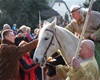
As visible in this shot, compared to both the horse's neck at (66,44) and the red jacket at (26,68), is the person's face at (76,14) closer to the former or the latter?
the horse's neck at (66,44)

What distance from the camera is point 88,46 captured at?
4.41 m

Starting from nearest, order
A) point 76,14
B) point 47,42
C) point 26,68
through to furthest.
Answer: point 47,42
point 76,14
point 26,68

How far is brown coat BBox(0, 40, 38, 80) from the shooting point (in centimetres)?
642

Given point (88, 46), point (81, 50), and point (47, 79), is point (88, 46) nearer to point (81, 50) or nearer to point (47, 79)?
point (81, 50)

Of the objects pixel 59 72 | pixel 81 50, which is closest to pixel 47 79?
pixel 59 72

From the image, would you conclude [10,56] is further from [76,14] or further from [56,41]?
[76,14]

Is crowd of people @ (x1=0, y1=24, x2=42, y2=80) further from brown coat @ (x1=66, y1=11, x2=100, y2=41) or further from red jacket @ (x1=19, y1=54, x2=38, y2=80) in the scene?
brown coat @ (x1=66, y1=11, x2=100, y2=41)

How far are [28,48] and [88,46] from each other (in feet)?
7.37

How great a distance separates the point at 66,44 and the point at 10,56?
1183 mm

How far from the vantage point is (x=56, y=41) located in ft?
19.4

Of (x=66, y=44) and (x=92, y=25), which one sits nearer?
(x=66, y=44)

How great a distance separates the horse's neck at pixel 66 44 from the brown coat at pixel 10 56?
2.38 feet

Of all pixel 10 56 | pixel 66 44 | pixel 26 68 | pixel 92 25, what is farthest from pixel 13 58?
pixel 92 25

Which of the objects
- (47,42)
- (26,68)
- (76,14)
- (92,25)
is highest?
(76,14)
